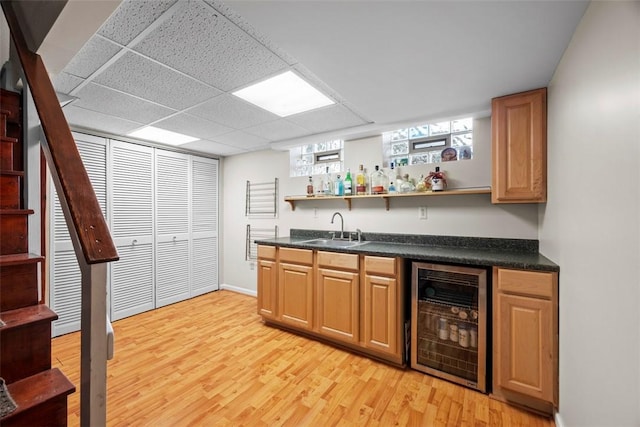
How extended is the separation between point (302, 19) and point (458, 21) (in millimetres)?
742

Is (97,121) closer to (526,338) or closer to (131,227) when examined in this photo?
(131,227)

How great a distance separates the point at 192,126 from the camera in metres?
2.87

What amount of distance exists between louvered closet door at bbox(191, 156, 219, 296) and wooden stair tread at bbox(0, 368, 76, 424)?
10.1 ft

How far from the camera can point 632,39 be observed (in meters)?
0.84

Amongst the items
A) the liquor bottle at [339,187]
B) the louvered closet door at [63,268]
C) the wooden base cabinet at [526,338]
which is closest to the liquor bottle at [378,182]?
the liquor bottle at [339,187]

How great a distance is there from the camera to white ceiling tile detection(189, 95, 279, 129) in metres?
2.27

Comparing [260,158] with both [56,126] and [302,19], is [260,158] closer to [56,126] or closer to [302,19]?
[302,19]

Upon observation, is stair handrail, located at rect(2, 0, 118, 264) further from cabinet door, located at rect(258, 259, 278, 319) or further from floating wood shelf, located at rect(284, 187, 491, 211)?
floating wood shelf, located at rect(284, 187, 491, 211)

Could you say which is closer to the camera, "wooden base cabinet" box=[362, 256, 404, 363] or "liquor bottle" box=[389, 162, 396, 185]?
"wooden base cabinet" box=[362, 256, 404, 363]

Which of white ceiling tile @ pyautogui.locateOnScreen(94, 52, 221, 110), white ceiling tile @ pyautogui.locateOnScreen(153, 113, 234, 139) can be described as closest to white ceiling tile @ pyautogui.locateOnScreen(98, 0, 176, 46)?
white ceiling tile @ pyautogui.locateOnScreen(94, 52, 221, 110)

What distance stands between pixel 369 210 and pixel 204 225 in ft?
8.52

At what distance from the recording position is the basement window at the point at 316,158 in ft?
11.1

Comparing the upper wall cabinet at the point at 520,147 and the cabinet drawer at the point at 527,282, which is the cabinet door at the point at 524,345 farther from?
the upper wall cabinet at the point at 520,147

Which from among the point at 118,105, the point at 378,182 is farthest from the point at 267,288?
the point at 118,105
